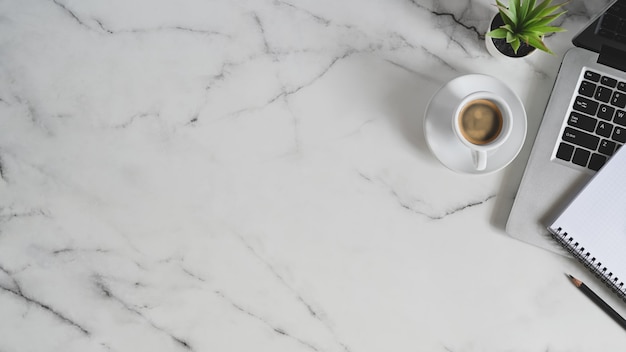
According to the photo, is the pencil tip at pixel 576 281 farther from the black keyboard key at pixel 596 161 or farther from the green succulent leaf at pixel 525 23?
the green succulent leaf at pixel 525 23

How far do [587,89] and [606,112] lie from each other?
4cm

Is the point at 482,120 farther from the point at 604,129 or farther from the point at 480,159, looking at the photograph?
the point at 604,129


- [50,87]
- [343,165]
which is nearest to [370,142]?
[343,165]

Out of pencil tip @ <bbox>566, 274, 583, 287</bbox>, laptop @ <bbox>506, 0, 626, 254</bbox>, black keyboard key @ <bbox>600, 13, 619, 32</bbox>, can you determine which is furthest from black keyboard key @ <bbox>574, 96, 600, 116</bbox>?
pencil tip @ <bbox>566, 274, 583, 287</bbox>

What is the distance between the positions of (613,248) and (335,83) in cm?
44

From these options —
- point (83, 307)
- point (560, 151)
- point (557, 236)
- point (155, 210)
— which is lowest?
point (83, 307)

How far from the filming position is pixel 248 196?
80cm

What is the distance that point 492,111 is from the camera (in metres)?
0.76

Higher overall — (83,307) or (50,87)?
(50,87)

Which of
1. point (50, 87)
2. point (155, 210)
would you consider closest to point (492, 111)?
point (155, 210)

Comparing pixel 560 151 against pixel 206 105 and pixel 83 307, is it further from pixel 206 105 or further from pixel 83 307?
pixel 83 307

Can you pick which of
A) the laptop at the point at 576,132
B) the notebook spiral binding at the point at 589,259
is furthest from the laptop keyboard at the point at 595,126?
the notebook spiral binding at the point at 589,259

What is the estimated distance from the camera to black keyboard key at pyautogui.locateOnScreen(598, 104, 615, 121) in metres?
0.78

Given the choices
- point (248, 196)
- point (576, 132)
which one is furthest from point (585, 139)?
point (248, 196)
